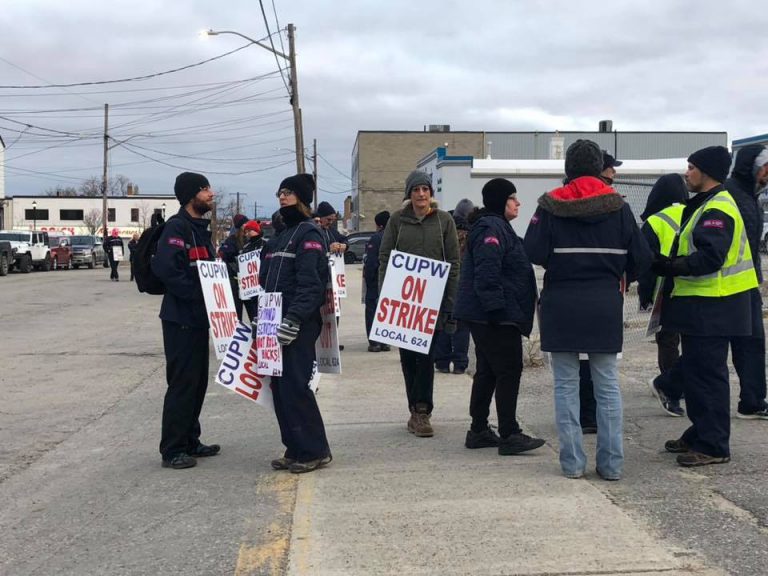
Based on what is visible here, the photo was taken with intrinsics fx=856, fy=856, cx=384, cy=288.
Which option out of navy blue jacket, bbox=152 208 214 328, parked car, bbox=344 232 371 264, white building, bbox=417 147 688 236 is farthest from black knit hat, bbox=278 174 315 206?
parked car, bbox=344 232 371 264

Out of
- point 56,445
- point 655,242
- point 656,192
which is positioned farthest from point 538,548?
point 56,445

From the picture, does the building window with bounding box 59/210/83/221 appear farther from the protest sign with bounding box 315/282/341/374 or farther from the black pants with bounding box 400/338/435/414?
the protest sign with bounding box 315/282/341/374

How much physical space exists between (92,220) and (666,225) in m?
87.5

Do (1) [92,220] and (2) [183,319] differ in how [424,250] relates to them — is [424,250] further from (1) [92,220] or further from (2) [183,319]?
(1) [92,220]

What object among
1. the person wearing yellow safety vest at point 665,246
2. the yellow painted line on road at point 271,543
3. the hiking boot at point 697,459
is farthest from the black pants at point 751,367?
the yellow painted line on road at point 271,543

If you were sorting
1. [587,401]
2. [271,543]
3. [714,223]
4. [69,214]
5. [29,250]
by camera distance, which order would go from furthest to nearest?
[69,214]
[29,250]
[587,401]
[714,223]
[271,543]

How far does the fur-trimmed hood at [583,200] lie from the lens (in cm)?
509

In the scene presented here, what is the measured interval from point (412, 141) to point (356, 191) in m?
7.44

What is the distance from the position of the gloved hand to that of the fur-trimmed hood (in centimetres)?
171

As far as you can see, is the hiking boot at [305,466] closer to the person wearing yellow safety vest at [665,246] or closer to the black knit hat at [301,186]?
the black knit hat at [301,186]

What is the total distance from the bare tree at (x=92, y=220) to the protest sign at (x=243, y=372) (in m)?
82.2

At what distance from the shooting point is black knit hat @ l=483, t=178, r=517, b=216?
6031 mm

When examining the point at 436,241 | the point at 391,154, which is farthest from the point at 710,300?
the point at 391,154

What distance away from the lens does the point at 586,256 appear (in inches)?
203
